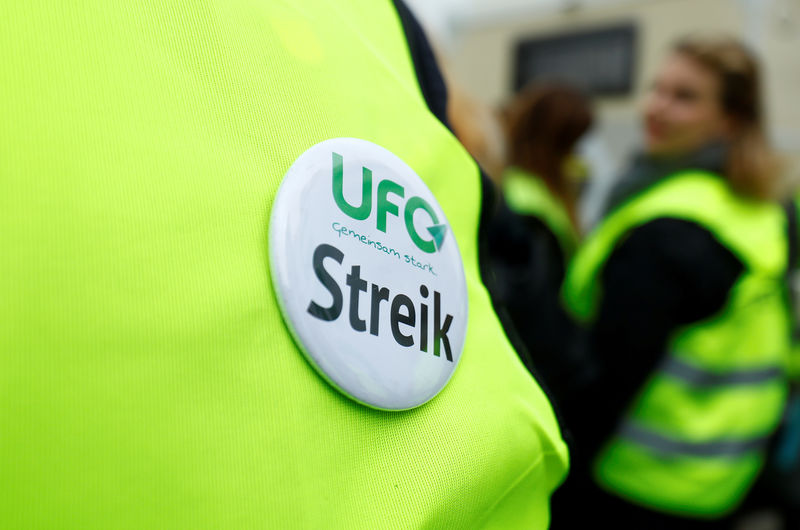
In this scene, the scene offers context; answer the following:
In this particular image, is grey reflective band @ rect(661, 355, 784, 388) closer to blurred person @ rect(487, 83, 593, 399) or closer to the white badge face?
blurred person @ rect(487, 83, 593, 399)

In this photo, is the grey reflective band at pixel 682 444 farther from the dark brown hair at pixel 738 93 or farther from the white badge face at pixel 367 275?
the white badge face at pixel 367 275

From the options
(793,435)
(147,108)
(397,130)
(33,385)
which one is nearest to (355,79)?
(397,130)

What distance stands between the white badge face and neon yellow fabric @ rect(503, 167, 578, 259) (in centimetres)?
107

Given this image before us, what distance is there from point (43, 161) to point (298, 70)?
0.17 meters

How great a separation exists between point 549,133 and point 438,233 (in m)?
1.47

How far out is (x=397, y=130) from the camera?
0.42 meters

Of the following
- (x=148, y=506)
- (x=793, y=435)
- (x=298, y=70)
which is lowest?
(x=793, y=435)

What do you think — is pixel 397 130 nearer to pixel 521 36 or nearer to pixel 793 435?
pixel 793 435

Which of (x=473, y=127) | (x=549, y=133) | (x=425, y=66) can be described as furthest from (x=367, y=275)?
(x=549, y=133)

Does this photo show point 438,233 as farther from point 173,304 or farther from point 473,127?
point 473,127

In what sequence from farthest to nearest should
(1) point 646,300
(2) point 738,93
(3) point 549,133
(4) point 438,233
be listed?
(3) point 549,133, (2) point 738,93, (1) point 646,300, (4) point 438,233

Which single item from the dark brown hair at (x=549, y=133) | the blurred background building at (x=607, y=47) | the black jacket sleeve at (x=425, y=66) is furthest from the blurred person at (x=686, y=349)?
the blurred background building at (x=607, y=47)

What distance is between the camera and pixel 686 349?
1095 mm

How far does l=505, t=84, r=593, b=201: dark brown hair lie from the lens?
1772 millimetres
